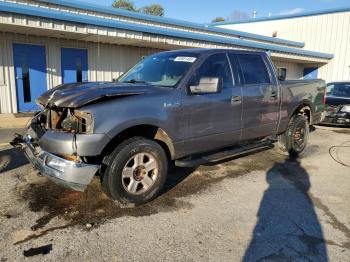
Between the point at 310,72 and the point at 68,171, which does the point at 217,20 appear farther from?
the point at 68,171

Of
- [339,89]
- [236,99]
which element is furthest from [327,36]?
[236,99]

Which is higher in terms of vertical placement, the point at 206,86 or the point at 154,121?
the point at 206,86

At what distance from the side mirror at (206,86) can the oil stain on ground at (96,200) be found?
146 centimetres

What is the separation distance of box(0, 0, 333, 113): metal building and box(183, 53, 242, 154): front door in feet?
22.6

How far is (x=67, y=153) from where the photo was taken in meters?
3.53

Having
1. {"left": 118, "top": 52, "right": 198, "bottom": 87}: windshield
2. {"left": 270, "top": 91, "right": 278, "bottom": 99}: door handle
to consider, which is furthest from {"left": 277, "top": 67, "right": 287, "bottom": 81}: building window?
{"left": 118, "top": 52, "right": 198, "bottom": 87}: windshield

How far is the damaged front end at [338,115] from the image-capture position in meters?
9.91

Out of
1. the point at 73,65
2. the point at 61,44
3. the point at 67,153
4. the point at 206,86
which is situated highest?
the point at 61,44

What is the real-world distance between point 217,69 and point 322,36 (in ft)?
75.8

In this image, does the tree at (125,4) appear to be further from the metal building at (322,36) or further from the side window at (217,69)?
the side window at (217,69)

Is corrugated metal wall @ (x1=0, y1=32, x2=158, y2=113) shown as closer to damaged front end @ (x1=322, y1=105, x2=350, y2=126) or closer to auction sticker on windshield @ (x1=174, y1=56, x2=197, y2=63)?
auction sticker on windshield @ (x1=174, y1=56, x2=197, y2=63)

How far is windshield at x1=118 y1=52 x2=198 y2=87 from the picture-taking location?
4.55 meters

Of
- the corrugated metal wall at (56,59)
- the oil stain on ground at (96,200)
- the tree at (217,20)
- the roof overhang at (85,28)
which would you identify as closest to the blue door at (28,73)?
the corrugated metal wall at (56,59)

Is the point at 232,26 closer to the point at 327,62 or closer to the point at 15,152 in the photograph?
the point at 327,62
